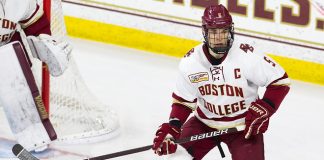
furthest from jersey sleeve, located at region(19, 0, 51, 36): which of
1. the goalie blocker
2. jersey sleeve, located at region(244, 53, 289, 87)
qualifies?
jersey sleeve, located at region(244, 53, 289, 87)

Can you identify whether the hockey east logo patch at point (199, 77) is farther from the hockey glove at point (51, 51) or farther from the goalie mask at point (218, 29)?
the hockey glove at point (51, 51)

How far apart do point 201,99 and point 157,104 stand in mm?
1504

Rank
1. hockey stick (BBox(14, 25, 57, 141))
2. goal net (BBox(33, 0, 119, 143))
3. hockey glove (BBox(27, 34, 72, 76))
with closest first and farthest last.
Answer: hockey stick (BBox(14, 25, 57, 141))
hockey glove (BBox(27, 34, 72, 76))
goal net (BBox(33, 0, 119, 143))

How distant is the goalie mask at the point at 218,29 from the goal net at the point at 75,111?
1.45m

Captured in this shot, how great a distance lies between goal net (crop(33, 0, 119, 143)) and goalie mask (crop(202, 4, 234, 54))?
1.45 meters

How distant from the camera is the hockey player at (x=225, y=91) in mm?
4711

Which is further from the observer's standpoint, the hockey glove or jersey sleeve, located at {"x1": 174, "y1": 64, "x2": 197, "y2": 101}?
the hockey glove

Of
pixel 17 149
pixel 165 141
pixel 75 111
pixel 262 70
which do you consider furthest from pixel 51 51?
pixel 262 70

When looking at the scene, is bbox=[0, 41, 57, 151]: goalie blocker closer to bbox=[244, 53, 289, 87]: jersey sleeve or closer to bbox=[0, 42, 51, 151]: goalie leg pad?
bbox=[0, 42, 51, 151]: goalie leg pad

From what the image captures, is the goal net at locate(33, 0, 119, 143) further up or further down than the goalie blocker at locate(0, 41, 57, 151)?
further down

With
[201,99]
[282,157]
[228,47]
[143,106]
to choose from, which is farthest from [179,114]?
[143,106]

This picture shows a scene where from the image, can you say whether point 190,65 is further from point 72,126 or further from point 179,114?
point 72,126

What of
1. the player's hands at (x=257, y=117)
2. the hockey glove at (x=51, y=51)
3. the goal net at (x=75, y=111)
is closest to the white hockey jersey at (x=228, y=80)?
the player's hands at (x=257, y=117)

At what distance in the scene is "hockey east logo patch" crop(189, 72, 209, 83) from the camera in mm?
4852
